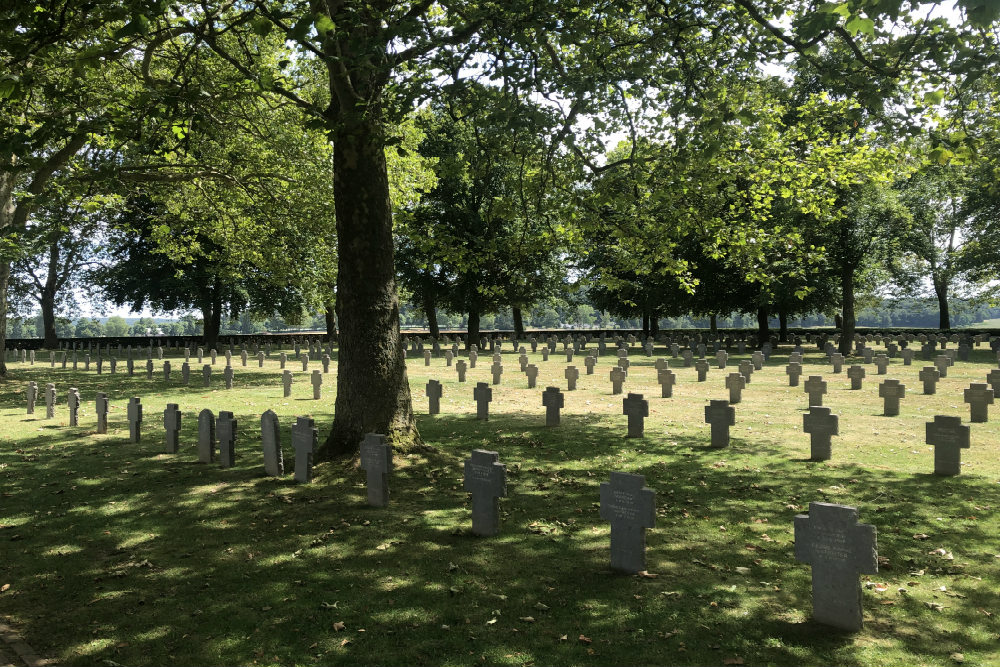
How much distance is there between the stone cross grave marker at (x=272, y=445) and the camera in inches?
355

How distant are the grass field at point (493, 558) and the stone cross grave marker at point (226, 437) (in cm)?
18

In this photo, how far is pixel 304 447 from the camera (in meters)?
8.63

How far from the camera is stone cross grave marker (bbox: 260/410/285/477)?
902cm

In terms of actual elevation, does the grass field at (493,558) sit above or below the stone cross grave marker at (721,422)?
→ below

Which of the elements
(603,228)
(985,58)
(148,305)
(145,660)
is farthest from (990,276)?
(148,305)

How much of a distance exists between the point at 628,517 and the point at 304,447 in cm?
474

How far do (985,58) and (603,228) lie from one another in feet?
21.8

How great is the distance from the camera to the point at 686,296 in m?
38.4

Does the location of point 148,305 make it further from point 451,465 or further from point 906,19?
point 906,19

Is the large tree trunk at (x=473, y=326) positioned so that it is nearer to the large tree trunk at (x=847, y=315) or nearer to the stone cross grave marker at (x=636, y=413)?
the large tree trunk at (x=847, y=315)

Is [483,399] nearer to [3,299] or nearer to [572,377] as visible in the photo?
[572,377]

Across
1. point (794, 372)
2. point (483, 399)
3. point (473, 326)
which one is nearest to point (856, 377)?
point (794, 372)

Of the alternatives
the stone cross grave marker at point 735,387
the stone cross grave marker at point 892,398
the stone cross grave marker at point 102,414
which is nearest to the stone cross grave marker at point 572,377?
the stone cross grave marker at point 735,387

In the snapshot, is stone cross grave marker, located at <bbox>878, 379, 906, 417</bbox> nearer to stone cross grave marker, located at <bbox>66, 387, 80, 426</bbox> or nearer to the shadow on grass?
the shadow on grass
